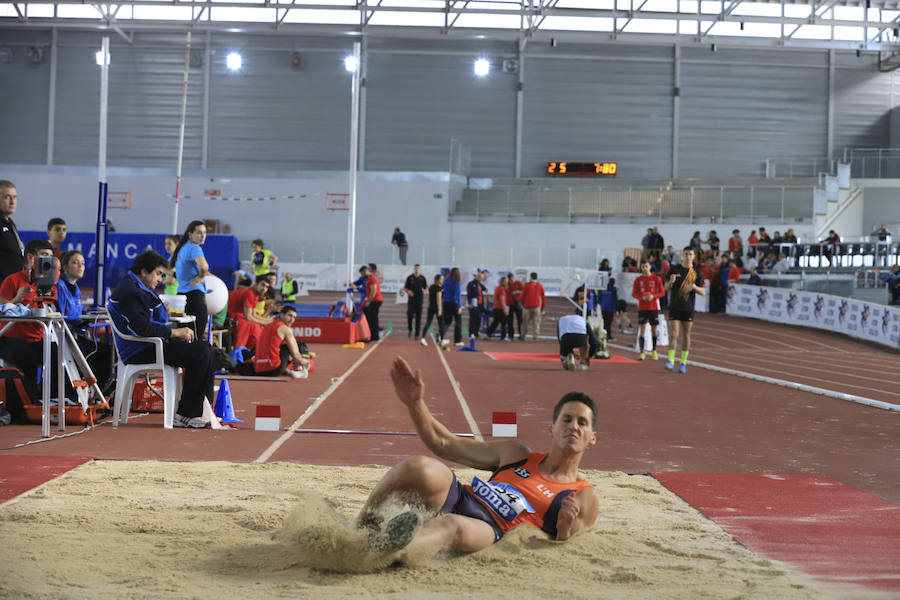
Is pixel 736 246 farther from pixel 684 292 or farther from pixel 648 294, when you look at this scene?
pixel 684 292

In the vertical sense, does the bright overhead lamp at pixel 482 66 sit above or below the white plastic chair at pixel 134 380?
above

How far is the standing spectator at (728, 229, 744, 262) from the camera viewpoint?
32.0m

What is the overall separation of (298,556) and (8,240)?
623 centimetres

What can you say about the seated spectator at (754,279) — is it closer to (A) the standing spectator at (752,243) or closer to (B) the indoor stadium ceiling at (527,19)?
(A) the standing spectator at (752,243)

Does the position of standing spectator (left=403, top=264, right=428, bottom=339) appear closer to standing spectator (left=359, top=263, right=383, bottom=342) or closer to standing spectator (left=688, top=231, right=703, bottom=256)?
standing spectator (left=359, top=263, right=383, bottom=342)

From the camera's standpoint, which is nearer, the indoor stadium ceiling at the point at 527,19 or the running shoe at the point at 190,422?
the running shoe at the point at 190,422

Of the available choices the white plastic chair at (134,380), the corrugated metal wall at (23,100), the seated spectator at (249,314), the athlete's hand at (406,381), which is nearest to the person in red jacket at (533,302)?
the seated spectator at (249,314)

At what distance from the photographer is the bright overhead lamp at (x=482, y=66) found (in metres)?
40.1

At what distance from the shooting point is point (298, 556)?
13.5 ft

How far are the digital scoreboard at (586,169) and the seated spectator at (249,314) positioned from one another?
2767 cm

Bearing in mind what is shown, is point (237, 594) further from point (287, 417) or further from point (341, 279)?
point (341, 279)

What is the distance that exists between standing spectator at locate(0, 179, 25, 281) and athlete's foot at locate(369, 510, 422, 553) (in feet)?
21.6

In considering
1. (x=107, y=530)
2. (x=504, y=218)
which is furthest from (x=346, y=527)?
(x=504, y=218)

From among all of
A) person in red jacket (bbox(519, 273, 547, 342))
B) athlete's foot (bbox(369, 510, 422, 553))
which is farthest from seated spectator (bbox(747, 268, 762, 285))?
athlete's foot (bbox(369, 510, 422, 553))
